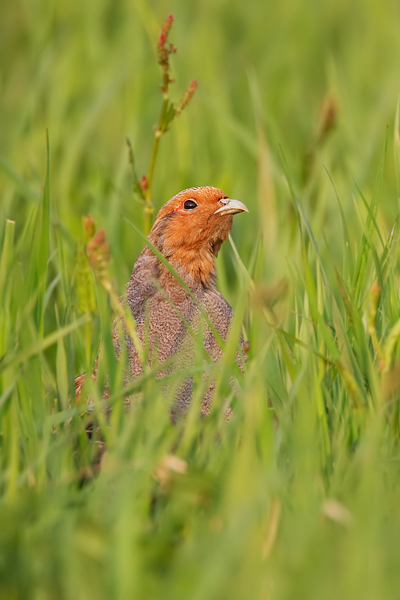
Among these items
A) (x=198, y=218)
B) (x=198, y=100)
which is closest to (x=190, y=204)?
(x=198, y=218)

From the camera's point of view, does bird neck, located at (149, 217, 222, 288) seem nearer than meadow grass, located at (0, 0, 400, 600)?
No

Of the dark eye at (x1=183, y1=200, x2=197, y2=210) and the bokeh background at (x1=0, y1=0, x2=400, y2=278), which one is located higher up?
the bokeh background at (x1=0, y1=0, x2=400, y2=278)

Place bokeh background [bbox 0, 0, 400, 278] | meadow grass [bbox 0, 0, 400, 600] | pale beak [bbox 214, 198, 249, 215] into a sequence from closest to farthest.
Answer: meadow grass [bbox 0, 0, 400, 600] < pale beak [bbox 214, 198, 249, 215] < bokeh background [bbox 0, 0, 400, 278]

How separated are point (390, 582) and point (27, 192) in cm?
277

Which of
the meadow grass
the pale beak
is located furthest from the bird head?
the meadow grass

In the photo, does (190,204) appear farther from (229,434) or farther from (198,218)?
(229,434)

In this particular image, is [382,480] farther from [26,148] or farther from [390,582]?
[26,148]

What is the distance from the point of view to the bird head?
331 centimetres

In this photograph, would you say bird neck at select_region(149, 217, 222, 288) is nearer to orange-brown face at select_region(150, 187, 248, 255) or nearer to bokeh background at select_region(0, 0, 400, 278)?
orange-brown face at select_region(150, 187, 248, 255)

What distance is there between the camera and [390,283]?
2.58 metres

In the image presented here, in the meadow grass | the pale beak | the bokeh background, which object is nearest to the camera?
the meadow grass

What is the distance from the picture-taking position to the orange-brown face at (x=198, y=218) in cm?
331

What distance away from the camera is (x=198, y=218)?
331 cm

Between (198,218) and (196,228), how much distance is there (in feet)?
0.13
